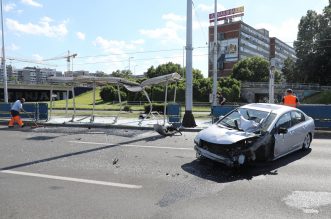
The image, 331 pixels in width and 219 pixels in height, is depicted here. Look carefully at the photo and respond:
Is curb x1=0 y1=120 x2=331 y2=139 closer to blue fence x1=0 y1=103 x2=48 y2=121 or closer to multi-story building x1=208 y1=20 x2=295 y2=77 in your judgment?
blue fence x1=0 y1=103 x2=48 y2=121

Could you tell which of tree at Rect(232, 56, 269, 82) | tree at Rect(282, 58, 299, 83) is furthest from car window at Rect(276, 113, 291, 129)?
tree at Rect(232, 56, 269, 82)

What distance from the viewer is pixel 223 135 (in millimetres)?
8242

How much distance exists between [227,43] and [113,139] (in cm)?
11687

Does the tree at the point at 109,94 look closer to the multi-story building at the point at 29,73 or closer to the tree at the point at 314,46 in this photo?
the tree at the point at 314,46

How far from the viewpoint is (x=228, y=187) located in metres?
6.77

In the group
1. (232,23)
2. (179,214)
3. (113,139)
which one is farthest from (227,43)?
(179,214)

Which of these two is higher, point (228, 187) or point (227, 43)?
point (227, 43)

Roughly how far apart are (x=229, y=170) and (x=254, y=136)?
945mm

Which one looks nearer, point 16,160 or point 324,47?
point 16,160

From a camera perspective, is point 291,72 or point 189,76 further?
point 291,72

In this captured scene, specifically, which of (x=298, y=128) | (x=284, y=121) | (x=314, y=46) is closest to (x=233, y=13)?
(x=314, y=46)

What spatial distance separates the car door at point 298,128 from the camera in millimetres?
9672

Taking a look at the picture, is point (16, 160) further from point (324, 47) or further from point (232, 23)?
point (232, 23)

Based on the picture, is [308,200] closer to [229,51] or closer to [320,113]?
[320,113]
